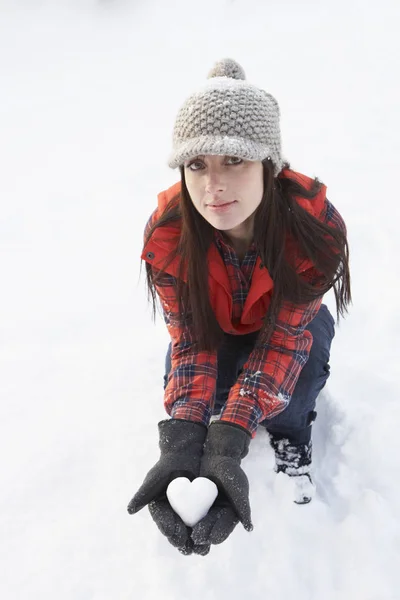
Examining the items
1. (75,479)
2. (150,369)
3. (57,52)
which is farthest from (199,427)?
(57,52)

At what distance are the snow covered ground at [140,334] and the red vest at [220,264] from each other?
552 mm

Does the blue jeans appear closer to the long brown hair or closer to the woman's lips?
the long brown hair

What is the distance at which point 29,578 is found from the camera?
1472mm

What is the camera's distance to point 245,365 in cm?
157

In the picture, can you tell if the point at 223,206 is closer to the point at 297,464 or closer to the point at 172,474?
the point at 172,474

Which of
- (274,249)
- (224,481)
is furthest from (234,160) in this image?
(224,481)

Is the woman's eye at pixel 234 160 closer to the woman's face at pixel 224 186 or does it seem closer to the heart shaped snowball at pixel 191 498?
the woman's face at pixel 224 186

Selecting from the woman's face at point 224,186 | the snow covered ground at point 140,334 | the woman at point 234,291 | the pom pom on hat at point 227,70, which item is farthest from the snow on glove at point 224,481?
the pom pom on hat at point 227,70

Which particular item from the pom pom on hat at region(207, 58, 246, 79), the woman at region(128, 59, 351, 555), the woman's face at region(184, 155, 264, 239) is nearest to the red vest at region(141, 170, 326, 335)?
the woman at region(128, 59, 351, 555)

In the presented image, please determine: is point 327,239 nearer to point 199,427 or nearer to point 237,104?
point 237,104

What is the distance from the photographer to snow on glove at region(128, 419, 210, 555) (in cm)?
120

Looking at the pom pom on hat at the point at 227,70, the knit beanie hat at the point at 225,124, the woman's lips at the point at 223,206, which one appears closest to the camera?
the knit beanie hat at the point at 225,124

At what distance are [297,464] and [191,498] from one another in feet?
2.00

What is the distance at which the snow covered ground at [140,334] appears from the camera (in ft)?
4.83
